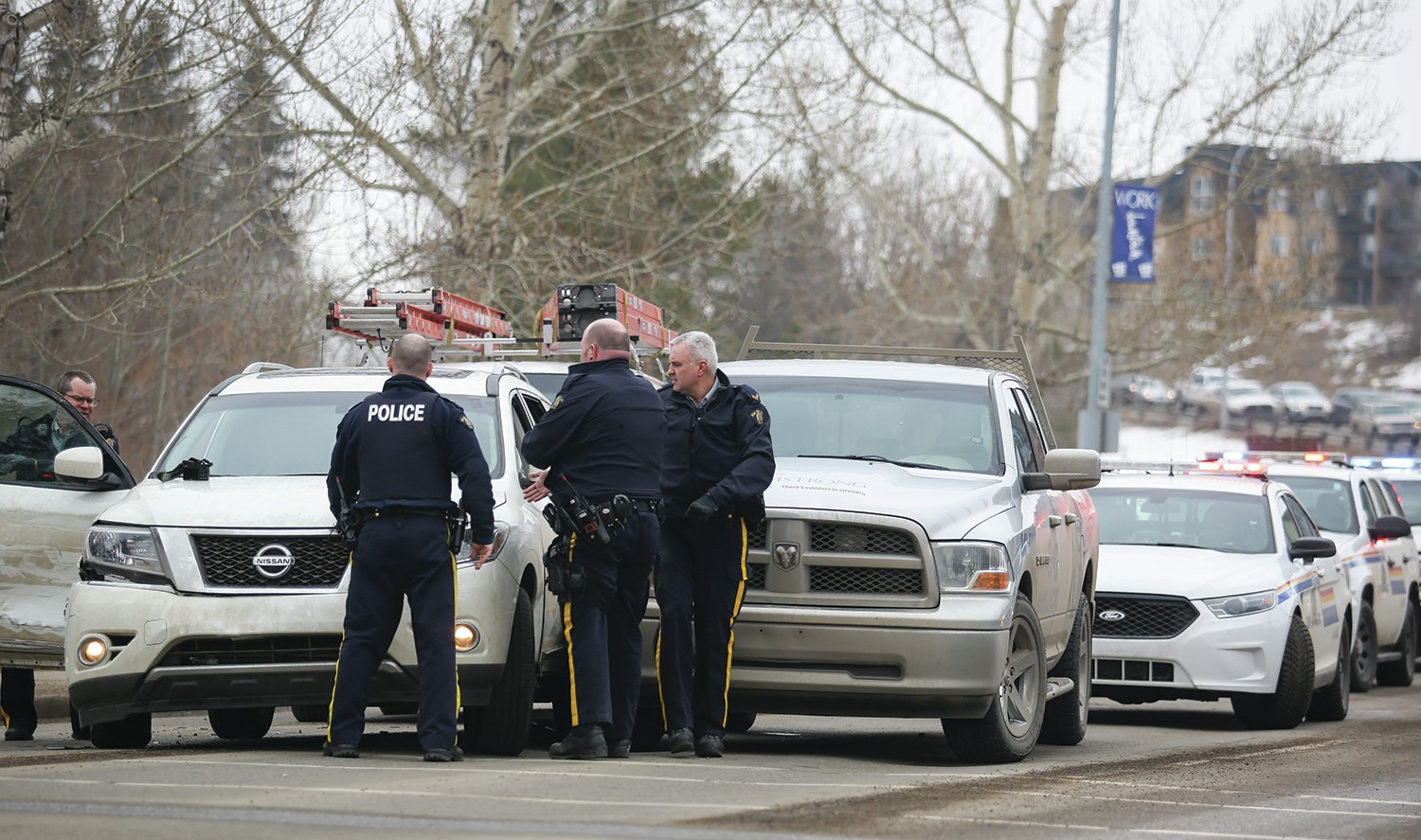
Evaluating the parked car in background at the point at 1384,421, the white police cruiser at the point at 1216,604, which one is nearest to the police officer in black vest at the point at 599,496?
the white police cruiser at the point at 1216,604

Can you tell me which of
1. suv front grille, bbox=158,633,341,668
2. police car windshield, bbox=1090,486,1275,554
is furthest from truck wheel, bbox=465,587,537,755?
police car windshield, bbox=1090,486,1275,554

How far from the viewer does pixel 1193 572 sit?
13.0 metres

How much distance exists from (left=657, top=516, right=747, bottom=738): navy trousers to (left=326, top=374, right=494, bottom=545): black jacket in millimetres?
976

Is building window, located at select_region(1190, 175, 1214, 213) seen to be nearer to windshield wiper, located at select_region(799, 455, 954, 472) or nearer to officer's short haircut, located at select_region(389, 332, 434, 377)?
windshield wiper, located at select_region(799, 455, 954, 472)

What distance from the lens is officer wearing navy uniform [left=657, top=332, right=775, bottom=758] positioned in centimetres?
884

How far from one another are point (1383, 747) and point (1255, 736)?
Answer: 103 cm

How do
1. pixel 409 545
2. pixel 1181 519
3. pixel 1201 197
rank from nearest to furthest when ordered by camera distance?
pixel 409 545 → pixel 1181 519 → pixel 1201 197

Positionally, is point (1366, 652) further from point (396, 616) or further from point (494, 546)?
point (396, 616)

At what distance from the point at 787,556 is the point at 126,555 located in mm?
2912

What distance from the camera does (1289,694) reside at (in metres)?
12.7

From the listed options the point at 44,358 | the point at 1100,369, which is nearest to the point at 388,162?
the point at 44,358

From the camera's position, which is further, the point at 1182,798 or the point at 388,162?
the point at 388,162

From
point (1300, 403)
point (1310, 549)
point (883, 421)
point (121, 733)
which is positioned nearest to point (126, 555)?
point (121, 733)

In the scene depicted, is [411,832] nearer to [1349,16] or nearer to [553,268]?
[553,268]
